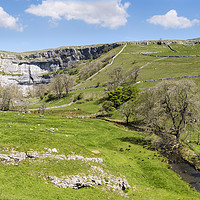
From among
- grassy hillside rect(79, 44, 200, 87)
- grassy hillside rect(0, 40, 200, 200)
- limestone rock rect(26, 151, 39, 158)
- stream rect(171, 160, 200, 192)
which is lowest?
stream rect(171, 160, 200, 192)

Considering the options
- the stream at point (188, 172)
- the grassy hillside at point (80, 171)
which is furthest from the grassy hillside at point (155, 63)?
the grassy hillside at point (80, 171)

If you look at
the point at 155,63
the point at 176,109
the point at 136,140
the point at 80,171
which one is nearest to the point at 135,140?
the point at 136,140

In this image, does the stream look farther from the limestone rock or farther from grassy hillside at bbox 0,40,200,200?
the limestone rock

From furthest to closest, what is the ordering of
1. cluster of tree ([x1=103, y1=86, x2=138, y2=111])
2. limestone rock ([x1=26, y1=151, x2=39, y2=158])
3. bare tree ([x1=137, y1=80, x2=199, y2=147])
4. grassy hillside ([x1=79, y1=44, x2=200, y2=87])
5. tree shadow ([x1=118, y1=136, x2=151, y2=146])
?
grassy hillside ([x1=79, y1=44, x2=200, y2=87])
cluster of tree ([x1=103, y1=86, x2=138, y2=111])
tree shadow ([x1=118, y1=136, x2=151, y2=146])
bare tree ([x1=137, y1=80, x2=199, y2=147])
limestone rock ([x1=26, y1=151, x2=39, y2=158])

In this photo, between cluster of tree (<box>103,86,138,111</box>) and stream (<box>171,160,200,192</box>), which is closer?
stream (<box>171,160,200,192</box>)

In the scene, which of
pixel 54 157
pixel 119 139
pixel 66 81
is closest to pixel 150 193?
pixel 54 157

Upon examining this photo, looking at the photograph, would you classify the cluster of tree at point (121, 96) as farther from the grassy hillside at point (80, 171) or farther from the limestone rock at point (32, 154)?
the limestone rock at point (32, 154)

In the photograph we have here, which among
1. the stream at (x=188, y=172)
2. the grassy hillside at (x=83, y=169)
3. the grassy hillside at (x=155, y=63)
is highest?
the grassy hillside at (x=155, y=63)

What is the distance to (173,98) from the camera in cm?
3781

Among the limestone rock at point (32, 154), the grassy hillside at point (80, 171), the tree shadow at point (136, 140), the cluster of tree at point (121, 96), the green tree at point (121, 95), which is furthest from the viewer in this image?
the green tree at point (121, 95)

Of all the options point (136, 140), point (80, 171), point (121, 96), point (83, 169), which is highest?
point (121, 96)

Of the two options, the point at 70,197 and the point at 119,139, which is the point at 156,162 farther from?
the point at 70,197

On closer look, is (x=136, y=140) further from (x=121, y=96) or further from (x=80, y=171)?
(x=121, y=96)

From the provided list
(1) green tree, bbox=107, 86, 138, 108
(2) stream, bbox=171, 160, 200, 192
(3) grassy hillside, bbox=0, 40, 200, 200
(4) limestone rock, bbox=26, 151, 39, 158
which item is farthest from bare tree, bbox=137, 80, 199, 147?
(1) green tree, bbox=107, 86, 138, 108
